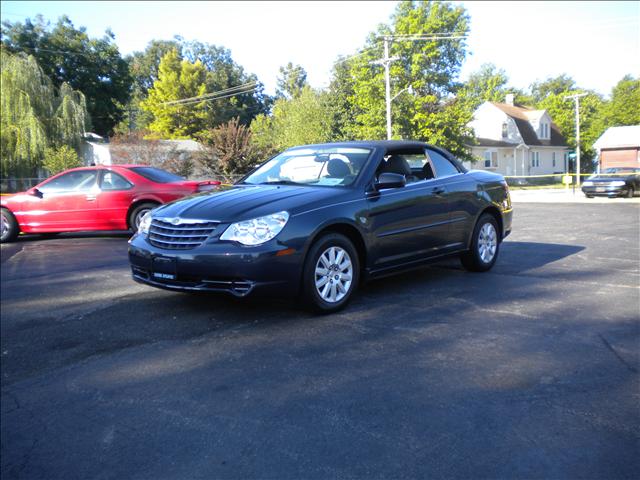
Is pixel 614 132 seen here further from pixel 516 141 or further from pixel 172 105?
pixel 172 105

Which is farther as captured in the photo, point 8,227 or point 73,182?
point 8,227

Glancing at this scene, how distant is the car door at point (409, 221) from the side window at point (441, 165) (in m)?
0.26

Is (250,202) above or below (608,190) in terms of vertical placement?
above

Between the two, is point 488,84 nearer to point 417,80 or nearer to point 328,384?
point 417,80


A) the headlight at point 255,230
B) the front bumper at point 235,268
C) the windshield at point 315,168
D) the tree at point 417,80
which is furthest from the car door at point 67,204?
the tree at point 417,80

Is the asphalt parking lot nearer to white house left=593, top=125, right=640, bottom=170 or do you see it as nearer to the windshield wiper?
the windshield wiper

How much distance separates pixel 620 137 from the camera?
60.3 feet

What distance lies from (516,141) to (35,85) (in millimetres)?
37775

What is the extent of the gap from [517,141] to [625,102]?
37524 mm

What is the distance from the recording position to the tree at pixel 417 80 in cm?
3869

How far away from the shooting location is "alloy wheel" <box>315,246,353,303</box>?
5258 mm

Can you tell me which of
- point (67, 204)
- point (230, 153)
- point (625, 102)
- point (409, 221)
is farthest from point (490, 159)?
point (409, 221)

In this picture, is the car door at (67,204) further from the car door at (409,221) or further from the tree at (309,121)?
the tree at (309,121)

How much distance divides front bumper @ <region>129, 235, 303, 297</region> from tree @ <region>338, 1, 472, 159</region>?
1359 inches
